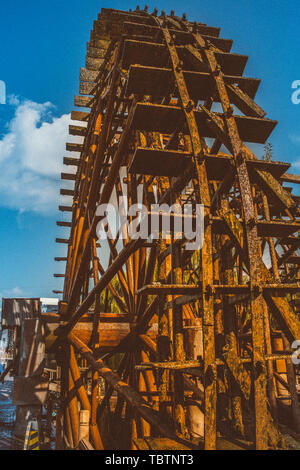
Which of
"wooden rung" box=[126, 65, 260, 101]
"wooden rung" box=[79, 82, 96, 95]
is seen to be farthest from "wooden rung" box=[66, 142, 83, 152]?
"wooden rung" box=[126, 65, 260, 101]

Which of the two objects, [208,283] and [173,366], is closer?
[173,366]

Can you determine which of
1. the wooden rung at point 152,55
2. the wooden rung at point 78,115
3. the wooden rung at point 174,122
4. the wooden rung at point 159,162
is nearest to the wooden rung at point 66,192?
the wooden rung at point 78,115

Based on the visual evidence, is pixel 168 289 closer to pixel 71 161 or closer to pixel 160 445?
pixel 160 445

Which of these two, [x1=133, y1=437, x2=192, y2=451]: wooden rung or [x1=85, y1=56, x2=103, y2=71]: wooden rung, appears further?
[x1=85, y1=56, x2=103, y2=71]: wooden rung

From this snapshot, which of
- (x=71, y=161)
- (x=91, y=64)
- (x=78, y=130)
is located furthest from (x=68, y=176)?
(x=91, y=64)

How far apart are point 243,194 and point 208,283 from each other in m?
1.25

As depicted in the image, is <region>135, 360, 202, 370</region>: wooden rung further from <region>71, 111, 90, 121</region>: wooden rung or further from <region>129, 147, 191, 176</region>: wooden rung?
<region>71, 111, 90, 121</region>: wooden rung

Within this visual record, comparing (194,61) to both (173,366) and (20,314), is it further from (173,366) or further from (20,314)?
(20,314)

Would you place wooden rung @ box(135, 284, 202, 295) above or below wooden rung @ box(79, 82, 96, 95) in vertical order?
below

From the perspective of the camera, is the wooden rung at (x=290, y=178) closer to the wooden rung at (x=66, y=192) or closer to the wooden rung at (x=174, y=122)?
the wooden rung at (x=174, y=122)

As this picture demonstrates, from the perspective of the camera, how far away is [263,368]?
3.41 metres

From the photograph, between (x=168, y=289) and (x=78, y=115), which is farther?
(x=78, y=115)

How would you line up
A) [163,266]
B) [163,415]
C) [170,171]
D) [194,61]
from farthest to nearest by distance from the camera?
[194,61] < [170,171] < [163,266] < [163,415]

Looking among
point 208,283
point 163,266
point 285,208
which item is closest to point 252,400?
point 208,283
